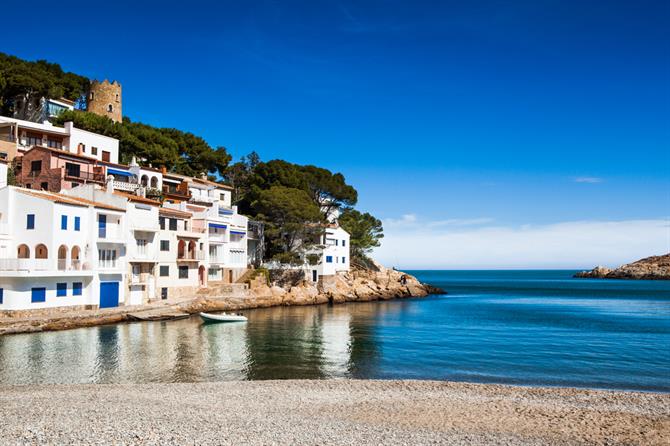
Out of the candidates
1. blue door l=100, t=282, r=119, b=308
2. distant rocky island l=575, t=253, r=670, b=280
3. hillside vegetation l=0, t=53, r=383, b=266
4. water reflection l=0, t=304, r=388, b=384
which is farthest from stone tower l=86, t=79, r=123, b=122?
distant rocky island l=575, t=253, r=670, b=280

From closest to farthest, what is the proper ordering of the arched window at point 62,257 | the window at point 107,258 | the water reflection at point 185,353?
the water reflection at point 185,353 < the arched window at point 62,257 < the window at point 107,258

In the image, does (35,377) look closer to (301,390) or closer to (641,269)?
(301,390)

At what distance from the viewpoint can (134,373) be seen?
2700 centimetres

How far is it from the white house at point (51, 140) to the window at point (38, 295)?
74.6ft

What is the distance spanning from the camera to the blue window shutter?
4666 centimetres

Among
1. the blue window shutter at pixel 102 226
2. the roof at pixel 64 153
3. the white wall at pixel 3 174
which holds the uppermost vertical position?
the roof at pixel 64 153

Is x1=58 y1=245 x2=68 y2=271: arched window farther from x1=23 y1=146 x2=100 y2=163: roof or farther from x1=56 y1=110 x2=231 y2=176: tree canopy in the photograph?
x1=56 y1=110 x2=231 y2=176: tree canopy

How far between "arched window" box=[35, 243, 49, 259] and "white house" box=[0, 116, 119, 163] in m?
19.6

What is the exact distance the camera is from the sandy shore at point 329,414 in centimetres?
1574

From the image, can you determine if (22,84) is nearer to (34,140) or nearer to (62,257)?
(34,140)

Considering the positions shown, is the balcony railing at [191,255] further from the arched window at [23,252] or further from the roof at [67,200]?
the arched window at [23,252]

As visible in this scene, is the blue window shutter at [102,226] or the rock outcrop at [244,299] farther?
the blue window shutter at [102,226]

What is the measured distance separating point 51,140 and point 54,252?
25.7 meters

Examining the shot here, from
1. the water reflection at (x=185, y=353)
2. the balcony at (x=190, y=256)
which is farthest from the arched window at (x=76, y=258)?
the balcony at (x=190, y=256)
